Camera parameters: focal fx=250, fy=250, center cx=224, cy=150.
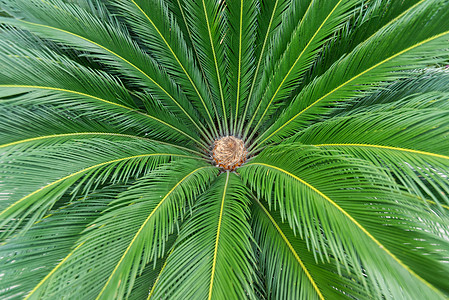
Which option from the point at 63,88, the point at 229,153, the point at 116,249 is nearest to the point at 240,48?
the point at 229,153

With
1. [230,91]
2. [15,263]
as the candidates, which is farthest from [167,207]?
[230,91]

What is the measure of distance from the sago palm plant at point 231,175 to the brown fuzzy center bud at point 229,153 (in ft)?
0.81

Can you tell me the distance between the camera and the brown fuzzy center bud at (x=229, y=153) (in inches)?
77.2

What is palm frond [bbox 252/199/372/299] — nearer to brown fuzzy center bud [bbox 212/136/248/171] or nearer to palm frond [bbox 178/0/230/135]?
brown fuzzy center bud [bbox 212/136/248/171]

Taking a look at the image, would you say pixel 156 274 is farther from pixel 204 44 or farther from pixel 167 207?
pixel 204 44

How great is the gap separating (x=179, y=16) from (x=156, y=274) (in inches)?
71.3

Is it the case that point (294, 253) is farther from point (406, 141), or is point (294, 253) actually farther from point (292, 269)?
point (406, 141)

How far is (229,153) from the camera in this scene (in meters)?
2.00

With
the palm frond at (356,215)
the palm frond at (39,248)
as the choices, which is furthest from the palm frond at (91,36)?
the palm frond at (356,215)

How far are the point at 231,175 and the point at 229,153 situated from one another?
42cm

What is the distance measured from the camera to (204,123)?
2.23 m

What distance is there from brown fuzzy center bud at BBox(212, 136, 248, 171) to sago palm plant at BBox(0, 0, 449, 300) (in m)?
0.25

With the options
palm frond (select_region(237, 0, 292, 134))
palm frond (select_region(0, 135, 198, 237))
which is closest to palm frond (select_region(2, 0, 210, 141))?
palm frond (select_region(0, 135, 198, 237))

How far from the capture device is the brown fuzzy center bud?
1.96m
